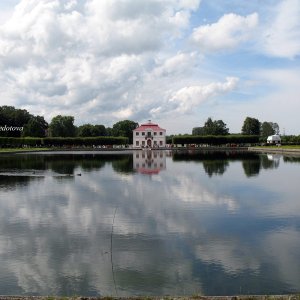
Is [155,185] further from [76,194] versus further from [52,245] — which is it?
[52,245]

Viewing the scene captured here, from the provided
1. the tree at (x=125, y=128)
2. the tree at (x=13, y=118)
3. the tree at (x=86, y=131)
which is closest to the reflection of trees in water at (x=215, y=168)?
the tree at (x=13, y=118)

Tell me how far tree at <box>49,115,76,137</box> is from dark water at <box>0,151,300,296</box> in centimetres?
7607

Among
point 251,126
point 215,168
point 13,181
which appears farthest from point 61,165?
point 251,126

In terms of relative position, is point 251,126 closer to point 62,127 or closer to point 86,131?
point 86,131

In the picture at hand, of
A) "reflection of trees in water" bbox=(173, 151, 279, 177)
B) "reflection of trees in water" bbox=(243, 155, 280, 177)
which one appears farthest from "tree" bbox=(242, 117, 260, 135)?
"reflection of trees in water" bbox=(243, 155, 280, 177)

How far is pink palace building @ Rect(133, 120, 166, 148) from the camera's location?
8781 cm

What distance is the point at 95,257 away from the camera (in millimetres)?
8219

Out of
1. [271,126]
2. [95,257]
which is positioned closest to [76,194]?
[95,257]

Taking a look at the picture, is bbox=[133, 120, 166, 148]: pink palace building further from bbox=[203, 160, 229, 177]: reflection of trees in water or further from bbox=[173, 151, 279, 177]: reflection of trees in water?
bbox=[203, 160, 229, 177]: reflection of trees in water

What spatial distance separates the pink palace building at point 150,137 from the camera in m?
87.8

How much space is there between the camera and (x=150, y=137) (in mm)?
87688

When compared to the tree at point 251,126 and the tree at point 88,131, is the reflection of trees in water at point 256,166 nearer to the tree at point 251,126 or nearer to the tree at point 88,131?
the tree at point 251,126

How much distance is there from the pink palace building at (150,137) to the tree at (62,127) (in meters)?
16.8

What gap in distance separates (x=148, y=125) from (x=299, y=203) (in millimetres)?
76444
